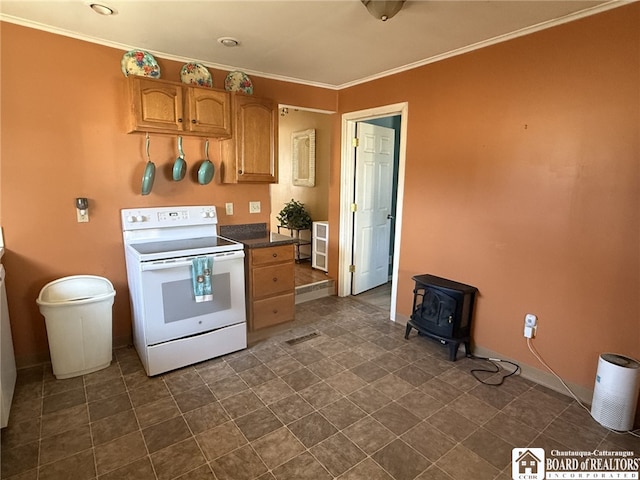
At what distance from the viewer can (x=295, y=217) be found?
5.33 meters

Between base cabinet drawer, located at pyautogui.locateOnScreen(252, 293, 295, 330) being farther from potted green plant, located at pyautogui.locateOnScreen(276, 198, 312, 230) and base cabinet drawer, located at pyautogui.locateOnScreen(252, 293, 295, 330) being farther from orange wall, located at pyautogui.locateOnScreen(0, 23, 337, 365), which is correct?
potted green plant, located at pyautogui.locateOnScreen(276, 198, 312, 230)

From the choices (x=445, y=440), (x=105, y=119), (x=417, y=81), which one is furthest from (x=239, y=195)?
(x=445, y=440)

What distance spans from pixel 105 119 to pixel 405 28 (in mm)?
2283

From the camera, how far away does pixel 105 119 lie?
105 inches

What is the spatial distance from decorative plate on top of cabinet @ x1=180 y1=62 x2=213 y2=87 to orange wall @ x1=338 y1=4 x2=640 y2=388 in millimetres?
1775

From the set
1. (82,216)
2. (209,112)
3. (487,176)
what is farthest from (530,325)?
(82,216)

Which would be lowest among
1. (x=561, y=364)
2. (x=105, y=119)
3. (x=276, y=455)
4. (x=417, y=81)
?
(x=276, y=455)

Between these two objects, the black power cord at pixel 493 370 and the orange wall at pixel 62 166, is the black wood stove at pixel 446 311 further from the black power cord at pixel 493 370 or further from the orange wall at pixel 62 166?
the orange wall at pixel 62 166

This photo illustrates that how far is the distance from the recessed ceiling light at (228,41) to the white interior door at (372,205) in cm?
169

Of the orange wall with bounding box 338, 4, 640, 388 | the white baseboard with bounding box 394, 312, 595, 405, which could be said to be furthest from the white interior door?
the white baseboard with bounding box 394, 312, 595, 405

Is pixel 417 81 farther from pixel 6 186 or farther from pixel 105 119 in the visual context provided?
pixel 6 186

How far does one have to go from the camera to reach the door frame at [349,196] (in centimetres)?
339

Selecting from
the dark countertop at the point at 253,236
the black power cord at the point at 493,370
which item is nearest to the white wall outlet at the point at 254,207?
the dark countertop at the point at 253,236

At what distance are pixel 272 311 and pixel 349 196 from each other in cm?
163
